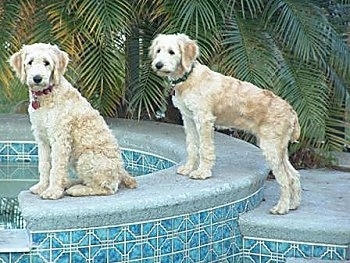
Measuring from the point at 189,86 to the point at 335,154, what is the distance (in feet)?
10.0

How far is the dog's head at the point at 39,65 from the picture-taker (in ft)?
14.5

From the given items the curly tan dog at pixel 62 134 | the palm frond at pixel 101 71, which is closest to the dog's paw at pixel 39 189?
the curly tan dog at pixel 62 134

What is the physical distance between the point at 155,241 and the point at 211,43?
262 cm

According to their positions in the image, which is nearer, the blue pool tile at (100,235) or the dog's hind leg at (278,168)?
the blue pool tile at (100,235)

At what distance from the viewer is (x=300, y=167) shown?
738 cm

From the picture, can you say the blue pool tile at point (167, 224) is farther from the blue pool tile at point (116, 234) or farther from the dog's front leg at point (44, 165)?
the dog's front leg at point (44, 165)

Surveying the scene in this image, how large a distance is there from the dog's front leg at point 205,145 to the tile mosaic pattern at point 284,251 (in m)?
0.51

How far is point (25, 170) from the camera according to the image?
6.98 metres

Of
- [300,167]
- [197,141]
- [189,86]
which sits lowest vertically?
[300,167]

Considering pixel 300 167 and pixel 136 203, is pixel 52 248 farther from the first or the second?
pixel 300 167

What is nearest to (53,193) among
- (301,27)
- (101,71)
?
(101,71)

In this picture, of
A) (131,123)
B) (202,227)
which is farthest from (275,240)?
(131,123)

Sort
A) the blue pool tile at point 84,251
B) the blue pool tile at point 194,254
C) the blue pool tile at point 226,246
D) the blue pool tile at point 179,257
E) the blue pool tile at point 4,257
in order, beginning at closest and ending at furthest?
the blue pool tile at point 4,257 → the blue pool tile at point 84,251 → the blue pool tile at point 179,257 → the blue pool tile at point 194,254 → the blue pool tile at point 226,246

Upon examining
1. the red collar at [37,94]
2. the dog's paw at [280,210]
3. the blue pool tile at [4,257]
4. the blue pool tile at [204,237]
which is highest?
the red collar at [37,94]
